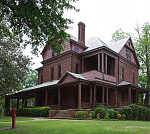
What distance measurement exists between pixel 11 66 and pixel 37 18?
1282 centimetres

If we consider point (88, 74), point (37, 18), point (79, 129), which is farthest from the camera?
point (88, 74)

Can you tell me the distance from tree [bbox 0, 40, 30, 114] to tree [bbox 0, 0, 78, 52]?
30.9 feet

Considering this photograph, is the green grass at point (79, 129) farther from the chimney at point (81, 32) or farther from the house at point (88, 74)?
→ the chimney at point (81, 32)

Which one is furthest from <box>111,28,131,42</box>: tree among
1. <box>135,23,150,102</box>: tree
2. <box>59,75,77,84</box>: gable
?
<box>59,75,77,84</box>: gable

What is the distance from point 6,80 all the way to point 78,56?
1010 centimetres

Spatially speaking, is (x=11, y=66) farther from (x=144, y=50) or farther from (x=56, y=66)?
(x=144, y=50)

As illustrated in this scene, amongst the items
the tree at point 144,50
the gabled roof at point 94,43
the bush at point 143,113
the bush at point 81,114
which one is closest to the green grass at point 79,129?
the bush at point 81,114

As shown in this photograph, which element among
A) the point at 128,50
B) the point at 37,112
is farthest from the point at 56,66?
the point at 128,50

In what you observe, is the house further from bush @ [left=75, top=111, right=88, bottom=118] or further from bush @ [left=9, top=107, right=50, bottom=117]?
bush @ [left=75, top=111, right=88, bottom=118]

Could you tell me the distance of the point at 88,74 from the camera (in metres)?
22.7

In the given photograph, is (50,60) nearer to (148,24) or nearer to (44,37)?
(44,37)

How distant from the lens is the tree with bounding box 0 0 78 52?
9.38 metres

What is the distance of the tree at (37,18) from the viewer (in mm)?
9383

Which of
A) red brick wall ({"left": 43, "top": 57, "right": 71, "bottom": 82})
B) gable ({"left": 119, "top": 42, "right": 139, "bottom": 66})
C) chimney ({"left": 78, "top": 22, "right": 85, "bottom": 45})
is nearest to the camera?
red brick wall ({"left": 43, "top": 57, "right": 71, "bottom": 82})
